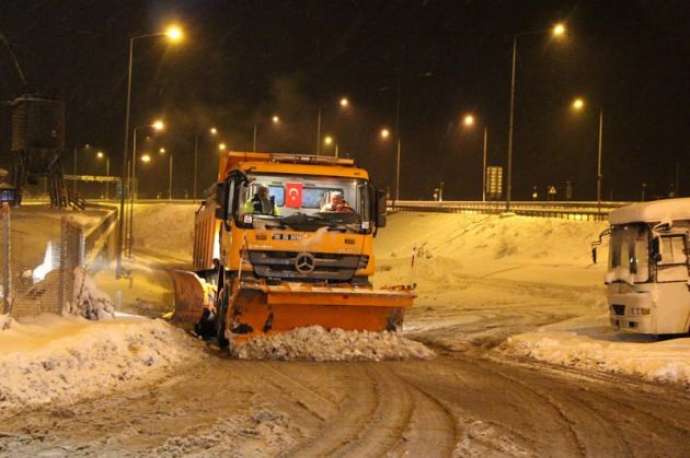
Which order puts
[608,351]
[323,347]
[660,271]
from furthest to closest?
[660,271] → [608,351] → [323,347]

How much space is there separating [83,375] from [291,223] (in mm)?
5037

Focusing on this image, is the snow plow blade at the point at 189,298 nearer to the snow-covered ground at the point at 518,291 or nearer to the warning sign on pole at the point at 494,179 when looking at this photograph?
the snow-covered ground at the point at 518,291

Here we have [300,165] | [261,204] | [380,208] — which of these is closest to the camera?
[261,204]

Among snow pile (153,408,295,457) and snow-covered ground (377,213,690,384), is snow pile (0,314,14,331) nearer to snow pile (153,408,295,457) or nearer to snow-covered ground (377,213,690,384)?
snow pile (153,408,295,457)

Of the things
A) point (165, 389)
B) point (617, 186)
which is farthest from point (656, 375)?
point (617, 186)

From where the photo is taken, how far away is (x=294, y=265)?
14422mm

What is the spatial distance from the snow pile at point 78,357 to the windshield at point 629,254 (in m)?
7.28

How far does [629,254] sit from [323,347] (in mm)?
5564

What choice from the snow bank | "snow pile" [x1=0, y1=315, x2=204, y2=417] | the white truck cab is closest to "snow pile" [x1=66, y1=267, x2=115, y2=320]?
"snow pile" [x1=0, y1=315, x2=204, y2=417]

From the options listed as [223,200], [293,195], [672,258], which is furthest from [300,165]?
[672,258]

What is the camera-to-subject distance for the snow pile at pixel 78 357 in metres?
9.47

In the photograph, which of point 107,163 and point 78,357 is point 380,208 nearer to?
point 78,357

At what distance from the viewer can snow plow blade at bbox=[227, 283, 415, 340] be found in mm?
13641

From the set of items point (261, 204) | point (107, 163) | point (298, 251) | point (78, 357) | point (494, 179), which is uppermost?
point (107, 163)
